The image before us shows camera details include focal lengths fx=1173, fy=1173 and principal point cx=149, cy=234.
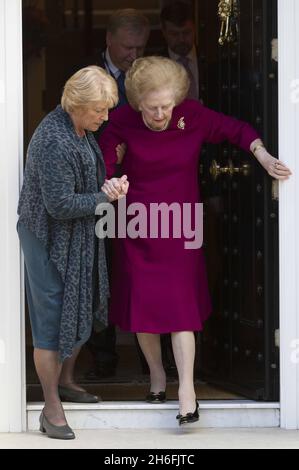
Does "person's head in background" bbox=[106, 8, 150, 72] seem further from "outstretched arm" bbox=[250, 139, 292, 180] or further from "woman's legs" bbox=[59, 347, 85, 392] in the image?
"woman's legs" bbox=[59, 347, 85, 392]

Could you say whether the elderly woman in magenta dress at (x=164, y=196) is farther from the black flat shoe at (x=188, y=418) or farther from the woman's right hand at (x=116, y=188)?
the woman's right hand at (x=116, y=188)

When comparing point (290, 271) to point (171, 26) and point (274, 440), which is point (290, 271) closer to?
point (274, 440)

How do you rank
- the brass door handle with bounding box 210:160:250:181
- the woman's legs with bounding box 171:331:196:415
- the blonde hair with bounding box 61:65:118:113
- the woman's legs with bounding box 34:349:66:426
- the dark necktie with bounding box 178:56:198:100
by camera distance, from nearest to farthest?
the blonde hair with bounding box 61:65:118:113 < the woman's legs with bounding box 34:349:66:426 < the woman's legs with bounding box 171:331:196:415 < the brass door handle with bounding box 210:160:250:181 < the dark necktie with bounding box 178:56:198:100

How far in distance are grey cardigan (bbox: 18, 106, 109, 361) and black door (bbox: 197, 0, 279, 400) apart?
84 centimetres

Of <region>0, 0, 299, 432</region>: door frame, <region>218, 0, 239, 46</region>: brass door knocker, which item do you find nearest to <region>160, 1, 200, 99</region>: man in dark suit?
<region>218, 0, 239, 46</region>: brass door knocker

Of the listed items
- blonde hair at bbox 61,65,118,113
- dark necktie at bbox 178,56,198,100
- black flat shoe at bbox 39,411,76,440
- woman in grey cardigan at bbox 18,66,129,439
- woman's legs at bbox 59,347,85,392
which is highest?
dark necktie at bbox 178,56,198,100

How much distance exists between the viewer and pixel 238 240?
230 inches

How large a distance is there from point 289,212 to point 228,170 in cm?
56

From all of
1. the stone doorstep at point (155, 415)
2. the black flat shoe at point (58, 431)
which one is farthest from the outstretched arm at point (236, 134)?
the black flat shoe at point (58, 431)

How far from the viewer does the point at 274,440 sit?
5234 millimetres

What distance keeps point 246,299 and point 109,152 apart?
3.29 ft

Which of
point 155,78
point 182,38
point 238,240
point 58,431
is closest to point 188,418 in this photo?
point 58,431

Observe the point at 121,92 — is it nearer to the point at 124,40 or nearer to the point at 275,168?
the point at 124,40

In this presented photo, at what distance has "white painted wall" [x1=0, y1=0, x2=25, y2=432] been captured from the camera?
5344 mm
